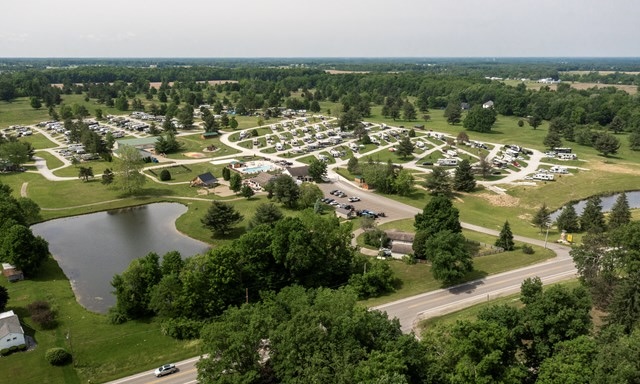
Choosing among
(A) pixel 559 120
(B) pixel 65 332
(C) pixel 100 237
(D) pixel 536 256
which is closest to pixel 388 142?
(A) pixel 559 120

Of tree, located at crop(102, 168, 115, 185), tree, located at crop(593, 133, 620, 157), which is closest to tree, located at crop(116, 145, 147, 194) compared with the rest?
tree, located at crop(102, 168, 115, 185)

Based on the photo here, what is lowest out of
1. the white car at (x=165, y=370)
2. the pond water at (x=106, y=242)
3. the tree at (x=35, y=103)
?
the pond water at (x=106, y=242)

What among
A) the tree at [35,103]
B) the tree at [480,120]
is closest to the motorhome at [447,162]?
the tree at [480,120]

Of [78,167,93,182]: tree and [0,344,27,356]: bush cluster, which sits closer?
[0,344,27,356]: bush cluster

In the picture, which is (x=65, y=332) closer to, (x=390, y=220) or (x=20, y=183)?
(x=390, y=220)

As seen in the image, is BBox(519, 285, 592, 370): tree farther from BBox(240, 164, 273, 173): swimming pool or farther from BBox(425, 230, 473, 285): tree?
BBox(240, 164, 273, 173): swimming pool

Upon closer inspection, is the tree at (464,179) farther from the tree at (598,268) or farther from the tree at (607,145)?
the tree at (607,145)
